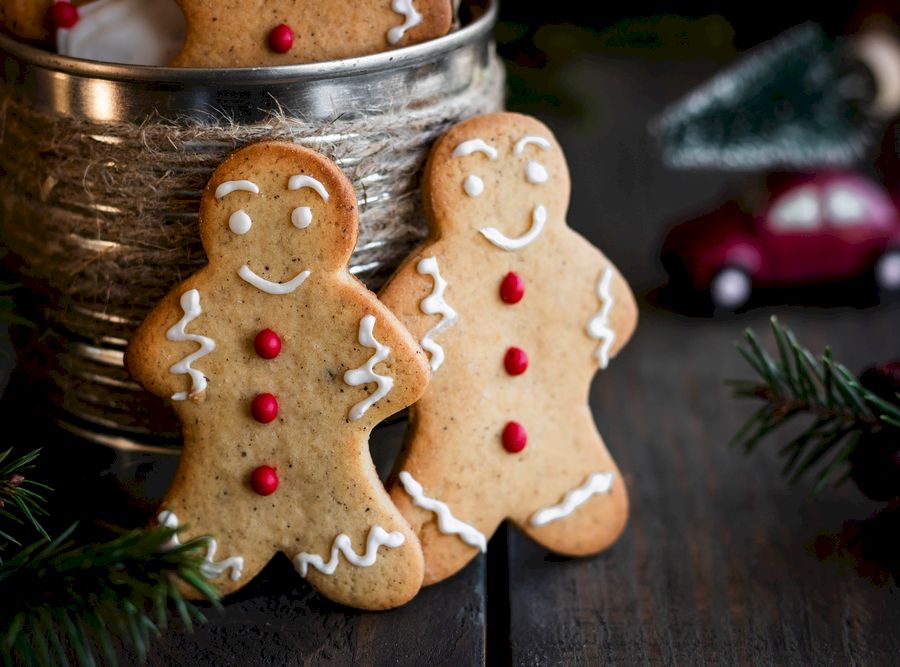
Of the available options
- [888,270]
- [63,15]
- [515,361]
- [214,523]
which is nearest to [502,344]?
[515,361]

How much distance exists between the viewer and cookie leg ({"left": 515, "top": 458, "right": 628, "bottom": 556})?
30.2 inches

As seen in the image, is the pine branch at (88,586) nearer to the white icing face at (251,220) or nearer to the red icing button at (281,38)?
the white icing face at (251,220)

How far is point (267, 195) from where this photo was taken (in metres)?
0.67

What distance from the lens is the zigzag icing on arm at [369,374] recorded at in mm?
672

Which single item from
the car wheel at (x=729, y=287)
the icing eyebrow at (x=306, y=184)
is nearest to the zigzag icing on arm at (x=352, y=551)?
the icing eyebrow at (x=306, y=184)

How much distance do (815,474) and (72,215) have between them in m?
0.63

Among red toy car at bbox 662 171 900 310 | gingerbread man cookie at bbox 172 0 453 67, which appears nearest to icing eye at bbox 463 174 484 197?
gingerbread man cookie at bbox 172 0 453 67

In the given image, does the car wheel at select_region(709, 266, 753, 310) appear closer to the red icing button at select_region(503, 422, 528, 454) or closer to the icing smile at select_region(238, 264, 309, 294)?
the red icing button at select_region(503, 422, 528, 454)

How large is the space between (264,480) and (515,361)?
0.19m

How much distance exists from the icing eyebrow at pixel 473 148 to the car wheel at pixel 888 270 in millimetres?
599

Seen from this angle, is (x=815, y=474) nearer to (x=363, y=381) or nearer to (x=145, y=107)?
(x=363, y=381)

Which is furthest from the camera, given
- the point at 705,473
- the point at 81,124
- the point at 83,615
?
the point at 705,473

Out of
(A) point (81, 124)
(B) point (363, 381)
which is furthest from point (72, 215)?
(B) point (363, 381)

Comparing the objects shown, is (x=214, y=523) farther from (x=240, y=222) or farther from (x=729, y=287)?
(x=729, y=287)
